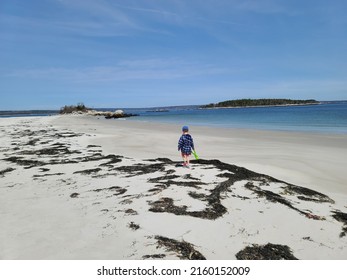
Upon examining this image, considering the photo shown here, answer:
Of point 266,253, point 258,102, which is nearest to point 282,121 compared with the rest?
point 266,253

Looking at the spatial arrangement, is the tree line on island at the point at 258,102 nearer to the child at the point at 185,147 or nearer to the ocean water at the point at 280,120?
the ocean water at the point at 280,120

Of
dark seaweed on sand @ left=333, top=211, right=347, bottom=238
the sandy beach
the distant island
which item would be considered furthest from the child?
the distant island

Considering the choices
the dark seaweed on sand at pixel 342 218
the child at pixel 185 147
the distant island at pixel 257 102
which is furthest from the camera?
the distant island at pixel 257 102

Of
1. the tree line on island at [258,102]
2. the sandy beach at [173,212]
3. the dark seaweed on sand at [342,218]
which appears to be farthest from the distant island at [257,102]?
the dark seaweed on sand at [342,218]

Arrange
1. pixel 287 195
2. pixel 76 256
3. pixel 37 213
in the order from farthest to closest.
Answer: pixel 287 195 → pixel 37 213 → pixel 76 256

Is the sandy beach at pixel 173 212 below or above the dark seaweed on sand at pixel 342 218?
above

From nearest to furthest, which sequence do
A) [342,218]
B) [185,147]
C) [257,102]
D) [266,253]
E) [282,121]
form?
[266,253] → [342,218] → [185,147] → [282,121] → [257,102]

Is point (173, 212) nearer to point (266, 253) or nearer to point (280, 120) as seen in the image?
point (266, 253)

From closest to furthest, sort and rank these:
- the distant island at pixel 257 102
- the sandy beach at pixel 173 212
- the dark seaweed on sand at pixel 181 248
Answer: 1. the dark seaweed on sand at pixel 181 248
2. the sandy beach at pixel 173 212
3. the distant island at pixel 257 102

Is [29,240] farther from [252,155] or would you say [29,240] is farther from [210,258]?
[252,155]

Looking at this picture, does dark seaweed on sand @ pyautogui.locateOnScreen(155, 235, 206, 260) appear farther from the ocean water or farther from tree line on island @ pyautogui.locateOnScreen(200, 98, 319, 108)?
tree line on island @ pyautogui.locateOnScreen(200, 98, 319, 108)
